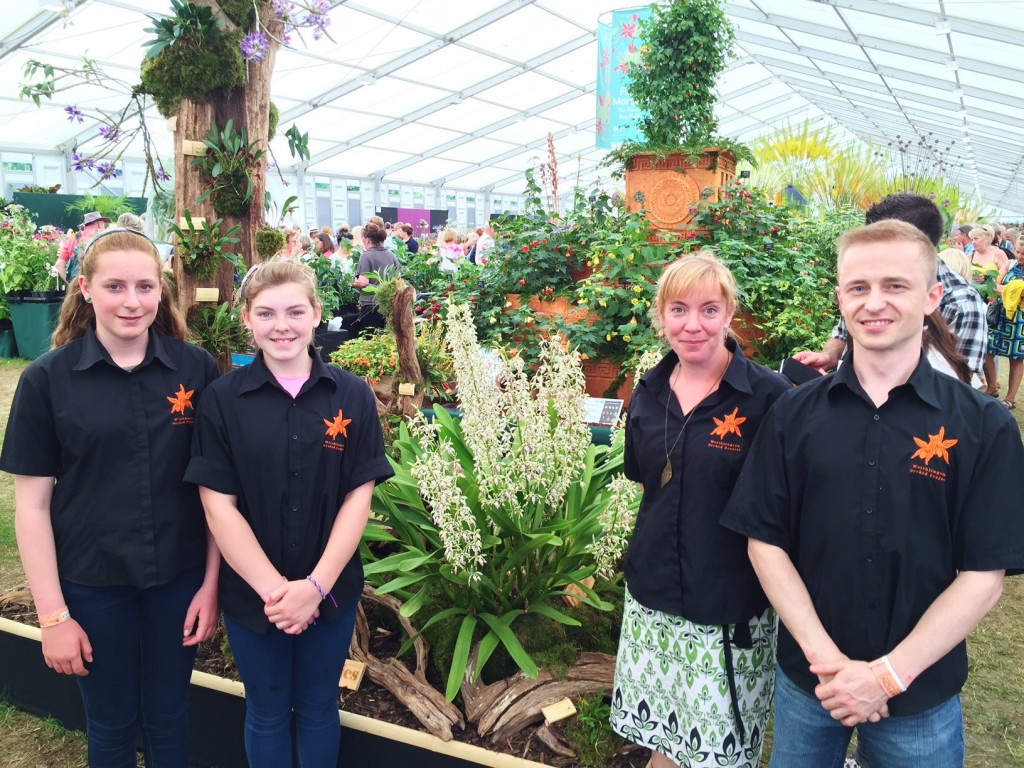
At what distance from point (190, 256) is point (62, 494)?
1401 millimetres

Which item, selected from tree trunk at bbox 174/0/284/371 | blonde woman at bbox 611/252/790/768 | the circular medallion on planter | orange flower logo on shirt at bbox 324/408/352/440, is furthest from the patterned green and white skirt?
the circular medallion on planter

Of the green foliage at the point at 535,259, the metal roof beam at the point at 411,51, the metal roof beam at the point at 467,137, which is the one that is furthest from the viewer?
the metal roof beam at the point at 467,137

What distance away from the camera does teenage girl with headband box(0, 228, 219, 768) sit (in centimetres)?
178

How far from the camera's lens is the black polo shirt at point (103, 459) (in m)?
1.77

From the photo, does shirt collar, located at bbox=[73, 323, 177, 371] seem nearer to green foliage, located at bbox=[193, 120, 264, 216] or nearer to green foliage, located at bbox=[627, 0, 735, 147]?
green foliage, located at bbox=[193, 120, 264, 216]

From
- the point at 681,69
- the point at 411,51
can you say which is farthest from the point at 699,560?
the point at 411,51

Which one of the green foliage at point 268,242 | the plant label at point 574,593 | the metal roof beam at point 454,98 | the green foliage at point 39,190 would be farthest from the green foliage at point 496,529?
the metal roof beam at point 454,98

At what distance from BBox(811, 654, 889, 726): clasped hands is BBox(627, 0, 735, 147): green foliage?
4353 mm

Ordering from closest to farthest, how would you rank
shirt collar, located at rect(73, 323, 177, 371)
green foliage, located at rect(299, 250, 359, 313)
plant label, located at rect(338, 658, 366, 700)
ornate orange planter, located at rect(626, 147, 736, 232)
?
shirt collar, located at rect(73, 323, 177, 371) < plant label, located at rect(338, 658, 366, 700) < ornate orange planter, located at rect(626, 147, 736, 232) < green foliage, located at rect(299, 250, 359, 313)

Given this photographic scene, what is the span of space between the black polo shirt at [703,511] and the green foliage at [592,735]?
0.63 metres

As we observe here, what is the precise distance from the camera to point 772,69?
61.5 feet

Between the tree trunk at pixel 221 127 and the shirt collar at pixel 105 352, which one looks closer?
the shirt collar at pixel 105 352

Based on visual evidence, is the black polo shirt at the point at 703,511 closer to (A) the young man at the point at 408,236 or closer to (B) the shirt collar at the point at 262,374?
(B) the shirt collar at the point at 262,374

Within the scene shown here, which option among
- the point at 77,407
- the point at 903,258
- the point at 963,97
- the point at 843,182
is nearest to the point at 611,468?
the point at 903,258
